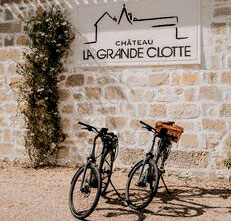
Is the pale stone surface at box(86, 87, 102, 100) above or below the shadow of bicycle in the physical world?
above

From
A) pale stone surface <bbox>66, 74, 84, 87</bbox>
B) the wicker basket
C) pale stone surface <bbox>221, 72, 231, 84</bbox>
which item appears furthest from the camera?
pale stone surface <bbox>66, 74, 84, 87</bbox>

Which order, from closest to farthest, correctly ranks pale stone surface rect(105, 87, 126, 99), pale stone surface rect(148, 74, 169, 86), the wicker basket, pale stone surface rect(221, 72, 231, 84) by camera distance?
the wicker basket
pale stone surface rect(221, 72, 231, 84)
pale stone surface rect(148, 74, 169, 86)
pale stone surface rect(105, 87, 126, 99)

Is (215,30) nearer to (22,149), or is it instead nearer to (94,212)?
(94,212)

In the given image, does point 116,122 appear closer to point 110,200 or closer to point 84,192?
point 110,200

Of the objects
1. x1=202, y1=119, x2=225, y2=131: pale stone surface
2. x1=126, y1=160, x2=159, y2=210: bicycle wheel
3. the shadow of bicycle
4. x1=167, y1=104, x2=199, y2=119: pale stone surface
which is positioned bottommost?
the shadow of bicycle

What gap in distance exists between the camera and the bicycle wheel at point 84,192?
4.46 meters

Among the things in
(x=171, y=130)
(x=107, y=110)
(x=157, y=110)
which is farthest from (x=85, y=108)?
(x=171, y=130)

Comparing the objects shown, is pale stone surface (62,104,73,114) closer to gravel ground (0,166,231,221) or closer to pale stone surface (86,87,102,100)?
pale stone surface (86,87,102,100)

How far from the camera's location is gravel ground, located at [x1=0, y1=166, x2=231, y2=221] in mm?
4562

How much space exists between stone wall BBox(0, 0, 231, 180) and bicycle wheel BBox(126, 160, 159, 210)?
4.70 ft

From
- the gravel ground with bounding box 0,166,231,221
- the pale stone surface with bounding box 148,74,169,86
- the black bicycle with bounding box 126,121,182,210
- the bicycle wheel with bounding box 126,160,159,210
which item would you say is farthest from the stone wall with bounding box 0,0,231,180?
the bicycle wheel with bounding box 126,160,159,210

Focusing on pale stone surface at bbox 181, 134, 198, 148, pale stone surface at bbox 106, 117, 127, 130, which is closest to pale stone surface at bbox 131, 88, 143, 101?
pale stone surface at bbox 106, 117, 127, 130

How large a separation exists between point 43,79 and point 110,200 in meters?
2.72

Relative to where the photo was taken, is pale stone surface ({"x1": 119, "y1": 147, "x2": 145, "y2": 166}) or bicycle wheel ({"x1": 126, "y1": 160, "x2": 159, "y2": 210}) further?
pale stone surface ({"x1": 119, "y1": 147, "x2": 145, "y2": 166})
